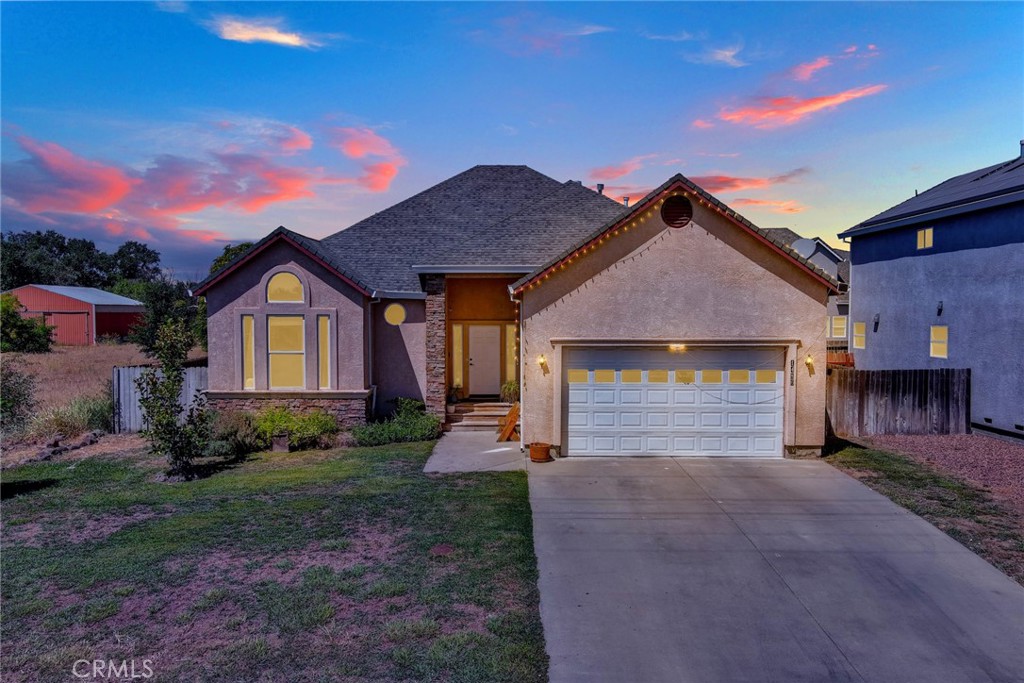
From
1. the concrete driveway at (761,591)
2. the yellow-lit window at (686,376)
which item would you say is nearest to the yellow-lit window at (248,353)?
the concrete driveway at (761,591)

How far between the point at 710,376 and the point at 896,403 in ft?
20.6

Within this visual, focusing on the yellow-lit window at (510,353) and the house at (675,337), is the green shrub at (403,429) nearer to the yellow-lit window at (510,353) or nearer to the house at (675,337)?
the house at (675,337)

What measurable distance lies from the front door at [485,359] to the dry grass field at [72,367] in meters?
9.84

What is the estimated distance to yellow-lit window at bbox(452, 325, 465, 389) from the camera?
1925cm

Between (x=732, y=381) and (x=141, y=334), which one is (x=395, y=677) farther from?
(x=141, y=334)

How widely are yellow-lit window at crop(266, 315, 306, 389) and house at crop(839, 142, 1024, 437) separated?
18.1m

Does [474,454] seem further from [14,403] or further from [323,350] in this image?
[14,403]

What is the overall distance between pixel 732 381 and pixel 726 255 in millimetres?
2851

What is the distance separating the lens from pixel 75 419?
655 inches

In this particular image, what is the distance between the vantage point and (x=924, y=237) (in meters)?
19.5

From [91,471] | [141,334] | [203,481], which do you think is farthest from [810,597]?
[141,334]

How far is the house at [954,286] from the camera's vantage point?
1575cm

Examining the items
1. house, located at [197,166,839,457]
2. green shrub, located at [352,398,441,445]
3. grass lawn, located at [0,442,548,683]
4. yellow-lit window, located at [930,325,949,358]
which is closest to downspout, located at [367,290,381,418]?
green shrub, located at [352,398,441,445]

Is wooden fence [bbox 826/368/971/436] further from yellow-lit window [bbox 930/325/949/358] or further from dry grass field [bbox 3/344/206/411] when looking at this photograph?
dry grass field [bbox 3/344/206/411]
